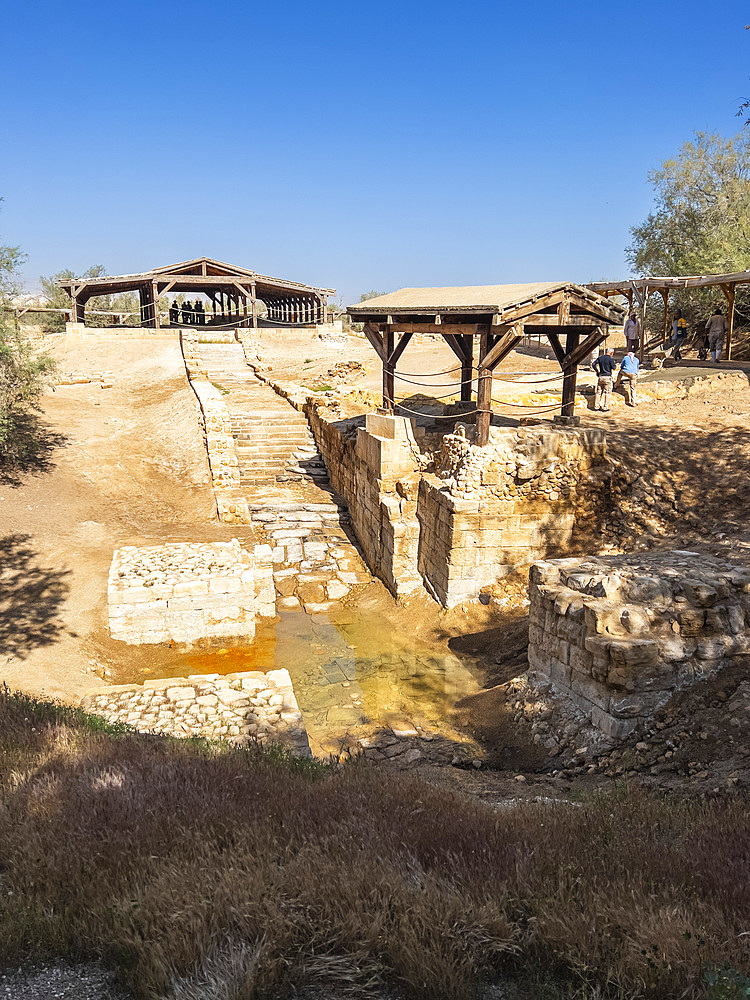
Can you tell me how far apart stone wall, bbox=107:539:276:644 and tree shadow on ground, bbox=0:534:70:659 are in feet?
2.37

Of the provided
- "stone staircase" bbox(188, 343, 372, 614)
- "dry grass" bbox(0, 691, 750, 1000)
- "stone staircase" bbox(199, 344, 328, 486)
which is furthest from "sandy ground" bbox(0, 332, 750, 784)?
"dry grass" bbox(0, 691, 750, 1000)

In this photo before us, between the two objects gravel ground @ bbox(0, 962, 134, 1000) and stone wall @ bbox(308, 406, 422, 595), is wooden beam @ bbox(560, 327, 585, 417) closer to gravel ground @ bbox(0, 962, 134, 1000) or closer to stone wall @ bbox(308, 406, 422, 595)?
stone wall @ bbox(308, 406, 422, 595)

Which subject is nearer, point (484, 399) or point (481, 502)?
point (481, 502)

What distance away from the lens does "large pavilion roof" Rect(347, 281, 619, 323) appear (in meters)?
9.72

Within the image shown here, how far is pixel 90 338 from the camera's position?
2495 centimetres

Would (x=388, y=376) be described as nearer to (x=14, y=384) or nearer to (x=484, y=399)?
(x=484, y=399)

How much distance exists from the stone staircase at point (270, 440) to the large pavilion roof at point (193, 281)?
10568mm

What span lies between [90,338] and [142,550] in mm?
18330

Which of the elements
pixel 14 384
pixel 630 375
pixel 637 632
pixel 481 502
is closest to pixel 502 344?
pixel 481 502

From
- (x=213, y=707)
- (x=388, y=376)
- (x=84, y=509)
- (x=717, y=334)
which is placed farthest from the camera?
(x=717, y=334)

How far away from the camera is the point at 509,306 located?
9609mm

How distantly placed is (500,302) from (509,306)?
1.09 ft

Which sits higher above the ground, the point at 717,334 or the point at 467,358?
the point at 717,334

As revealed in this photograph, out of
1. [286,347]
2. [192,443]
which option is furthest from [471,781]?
[286,347]
